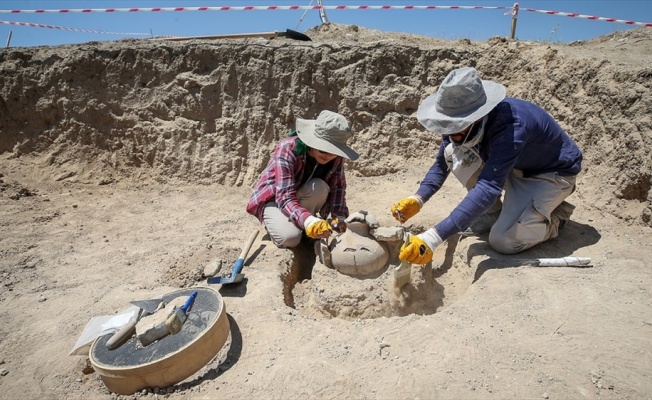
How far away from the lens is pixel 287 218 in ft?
11.9

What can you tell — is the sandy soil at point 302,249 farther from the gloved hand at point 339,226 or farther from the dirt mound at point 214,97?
the gloved hand at point 339,226

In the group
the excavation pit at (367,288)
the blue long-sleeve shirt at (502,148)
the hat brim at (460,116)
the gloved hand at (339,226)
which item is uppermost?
the hat brim at (460,116)

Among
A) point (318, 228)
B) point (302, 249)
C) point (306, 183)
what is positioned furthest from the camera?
point (302, 249)

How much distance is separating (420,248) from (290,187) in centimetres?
122

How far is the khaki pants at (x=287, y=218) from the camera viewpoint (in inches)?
141

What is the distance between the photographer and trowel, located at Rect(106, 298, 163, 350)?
228 cm

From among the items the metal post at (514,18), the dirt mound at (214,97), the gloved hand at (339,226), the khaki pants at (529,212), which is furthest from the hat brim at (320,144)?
the metal post at (514,18)

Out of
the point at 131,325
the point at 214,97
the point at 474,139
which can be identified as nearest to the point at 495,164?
the point at 474,139

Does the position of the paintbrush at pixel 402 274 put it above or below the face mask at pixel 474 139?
below

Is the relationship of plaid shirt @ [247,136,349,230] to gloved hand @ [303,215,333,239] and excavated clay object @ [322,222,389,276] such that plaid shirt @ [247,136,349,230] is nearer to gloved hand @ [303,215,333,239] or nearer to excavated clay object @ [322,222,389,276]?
gloved hand @ [303,215,333,239]

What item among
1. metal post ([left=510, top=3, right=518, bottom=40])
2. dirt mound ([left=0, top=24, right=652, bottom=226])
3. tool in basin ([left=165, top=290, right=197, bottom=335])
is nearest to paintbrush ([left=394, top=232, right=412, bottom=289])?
tool in basin ([left=165, top=290, right=197, bottom=335])

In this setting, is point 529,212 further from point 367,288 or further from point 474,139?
point 367,288

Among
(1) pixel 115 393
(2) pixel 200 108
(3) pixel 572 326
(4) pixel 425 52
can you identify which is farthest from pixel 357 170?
(1) pixel 115 393

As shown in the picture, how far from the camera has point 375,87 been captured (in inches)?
210
